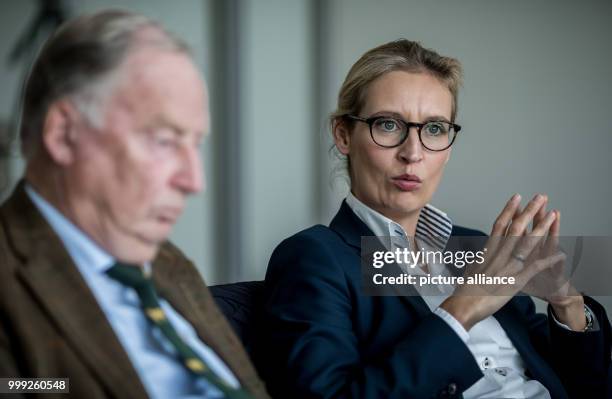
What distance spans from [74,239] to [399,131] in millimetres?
898

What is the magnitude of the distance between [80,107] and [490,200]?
1.79 metres

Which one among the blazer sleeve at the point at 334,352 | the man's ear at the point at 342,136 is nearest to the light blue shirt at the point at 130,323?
the blazer sleeve at the point at 334,352

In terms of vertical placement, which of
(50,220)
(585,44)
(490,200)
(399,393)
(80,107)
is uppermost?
(585,44)

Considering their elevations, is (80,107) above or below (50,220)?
above

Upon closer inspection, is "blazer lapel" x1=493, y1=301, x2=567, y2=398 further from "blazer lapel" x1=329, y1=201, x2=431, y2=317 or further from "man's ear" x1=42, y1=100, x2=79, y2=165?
"man's ear" x1=42, y1=100, x2=79, y2=165

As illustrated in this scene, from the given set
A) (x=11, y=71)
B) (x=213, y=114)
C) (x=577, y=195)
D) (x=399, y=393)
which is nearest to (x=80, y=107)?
(x=11, y=71)

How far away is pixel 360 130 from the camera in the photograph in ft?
5.19

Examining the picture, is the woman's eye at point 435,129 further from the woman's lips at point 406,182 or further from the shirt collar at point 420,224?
the shirt collar at point 420,224

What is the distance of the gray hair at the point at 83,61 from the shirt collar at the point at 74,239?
0.24 feet

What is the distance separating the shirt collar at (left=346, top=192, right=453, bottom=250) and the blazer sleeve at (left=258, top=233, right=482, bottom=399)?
19cm

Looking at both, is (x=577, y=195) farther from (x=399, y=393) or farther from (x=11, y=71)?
(x=11, y=71)

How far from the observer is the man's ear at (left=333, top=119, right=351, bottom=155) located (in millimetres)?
1643

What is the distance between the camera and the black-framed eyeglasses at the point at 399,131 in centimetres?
153

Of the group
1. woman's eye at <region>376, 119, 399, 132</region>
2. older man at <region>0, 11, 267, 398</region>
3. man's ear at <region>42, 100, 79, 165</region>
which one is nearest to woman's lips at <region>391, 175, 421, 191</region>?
woman's eye at <region>376, 119, 399, 132</region>
